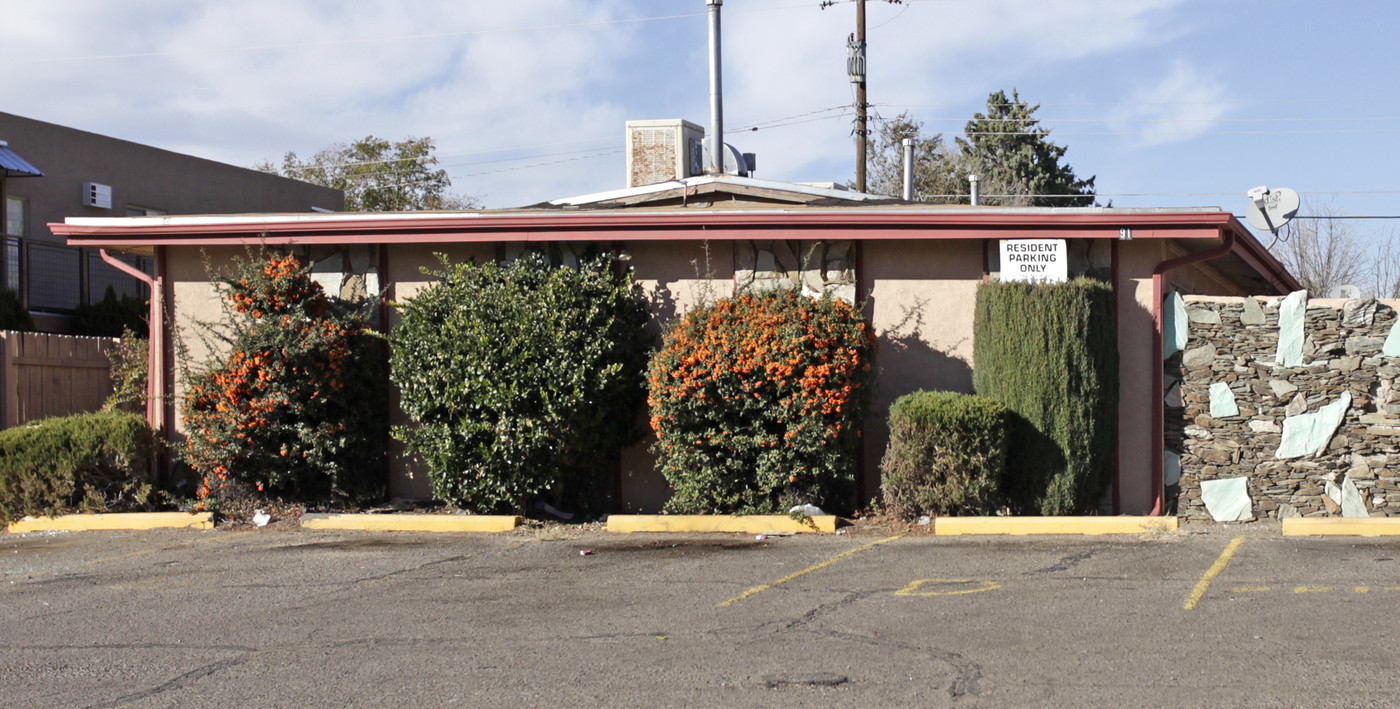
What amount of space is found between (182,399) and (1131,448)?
955 centimetres

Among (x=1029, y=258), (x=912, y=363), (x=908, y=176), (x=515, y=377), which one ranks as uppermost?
(x=908, y=176)

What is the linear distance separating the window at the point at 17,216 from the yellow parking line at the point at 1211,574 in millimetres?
20784

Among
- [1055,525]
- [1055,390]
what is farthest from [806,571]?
[1055,390]

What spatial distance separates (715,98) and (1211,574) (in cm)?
1169

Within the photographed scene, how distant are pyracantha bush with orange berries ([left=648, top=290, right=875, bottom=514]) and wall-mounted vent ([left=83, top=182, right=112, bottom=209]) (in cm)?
1633

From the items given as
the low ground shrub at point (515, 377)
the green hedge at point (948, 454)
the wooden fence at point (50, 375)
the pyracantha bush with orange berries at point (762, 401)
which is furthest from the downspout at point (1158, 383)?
the wooden fence at point (50, 375)

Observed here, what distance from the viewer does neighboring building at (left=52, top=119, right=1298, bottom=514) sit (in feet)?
37.6

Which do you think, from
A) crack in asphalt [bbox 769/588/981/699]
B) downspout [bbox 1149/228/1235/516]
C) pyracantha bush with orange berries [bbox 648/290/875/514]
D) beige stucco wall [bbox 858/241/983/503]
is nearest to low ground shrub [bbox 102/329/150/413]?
pyracantha bush with orange berries [bbox 648/290/875/514]

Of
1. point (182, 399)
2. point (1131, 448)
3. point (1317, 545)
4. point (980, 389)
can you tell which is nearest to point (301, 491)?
point (182, 399)

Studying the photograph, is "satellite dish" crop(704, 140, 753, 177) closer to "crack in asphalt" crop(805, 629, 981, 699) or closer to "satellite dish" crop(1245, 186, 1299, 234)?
"satellite dish" crop(1245, 186, 1299, 234)

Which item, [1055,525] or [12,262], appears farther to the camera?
[12,262]

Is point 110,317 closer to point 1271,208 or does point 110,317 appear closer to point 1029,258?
point 1029,258

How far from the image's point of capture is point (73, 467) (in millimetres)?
12148

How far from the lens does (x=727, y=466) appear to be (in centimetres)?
1108
